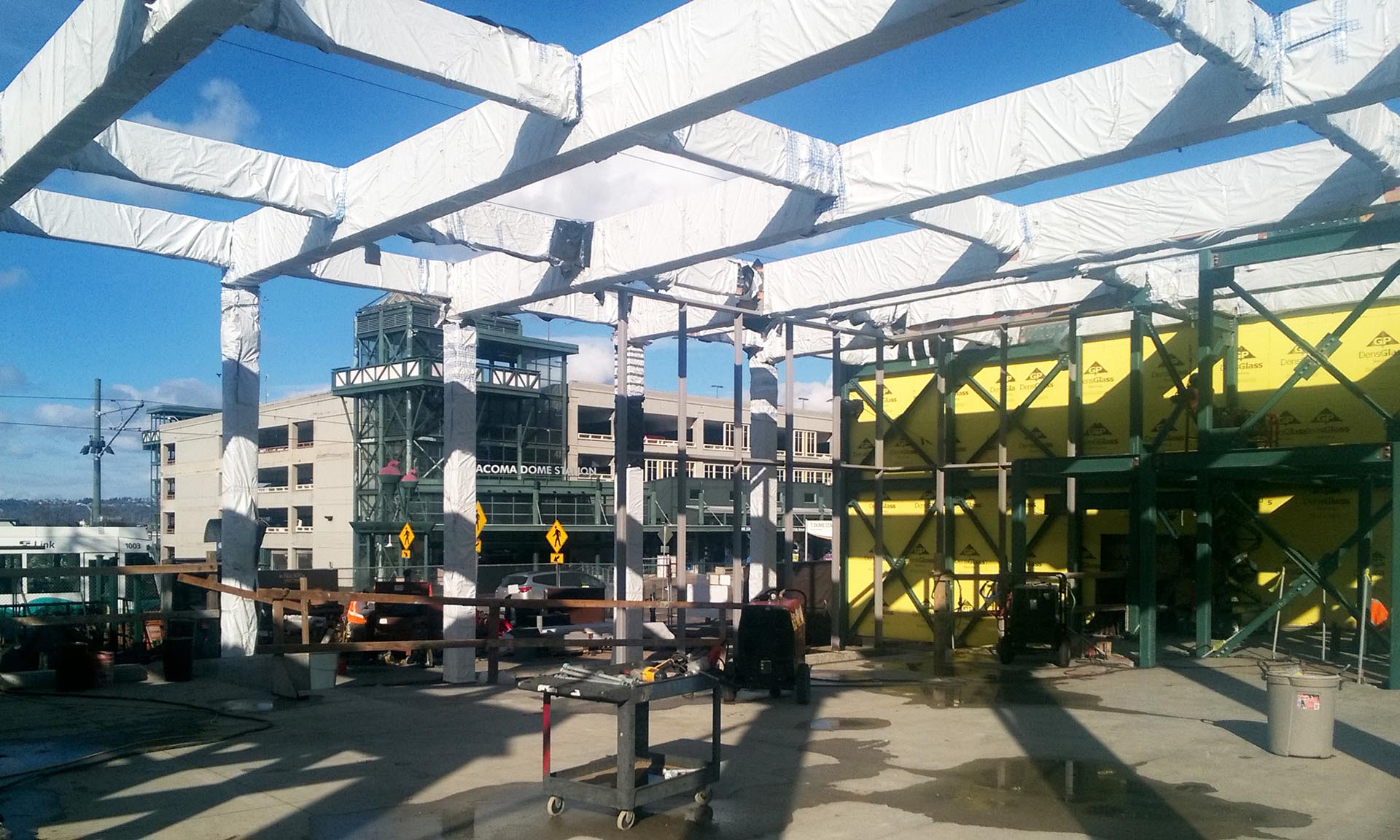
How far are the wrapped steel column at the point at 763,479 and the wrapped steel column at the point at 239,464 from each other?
7.71 metres

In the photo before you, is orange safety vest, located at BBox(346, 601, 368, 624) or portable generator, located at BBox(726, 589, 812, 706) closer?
portable generator, located at BBox(726, 589, 812, 706)

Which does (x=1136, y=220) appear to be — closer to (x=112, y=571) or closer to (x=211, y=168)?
(x=211, y=168)

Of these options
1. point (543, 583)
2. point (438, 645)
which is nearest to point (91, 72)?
point (438, 645)

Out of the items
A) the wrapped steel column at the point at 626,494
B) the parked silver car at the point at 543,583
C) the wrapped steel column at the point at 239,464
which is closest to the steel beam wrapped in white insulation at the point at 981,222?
the wrapped steel column at the point at 626,494

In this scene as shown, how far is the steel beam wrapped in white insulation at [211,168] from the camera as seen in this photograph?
9.73 m

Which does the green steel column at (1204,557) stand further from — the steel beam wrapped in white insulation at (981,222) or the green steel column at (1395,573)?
the steel beam wrapped in white insulation at (981,222)

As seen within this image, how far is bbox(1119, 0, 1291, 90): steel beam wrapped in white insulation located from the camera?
274 inches

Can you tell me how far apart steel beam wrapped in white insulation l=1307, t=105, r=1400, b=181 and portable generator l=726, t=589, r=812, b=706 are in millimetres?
7167

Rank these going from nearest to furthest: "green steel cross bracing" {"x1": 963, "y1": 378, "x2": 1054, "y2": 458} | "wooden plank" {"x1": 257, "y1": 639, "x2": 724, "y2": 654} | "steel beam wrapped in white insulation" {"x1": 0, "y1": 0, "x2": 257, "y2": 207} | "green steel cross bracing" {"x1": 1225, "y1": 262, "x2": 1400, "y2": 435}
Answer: "steel beam wrapped in white insulation" {"x1": 0, "y1": 0, "x2": 257, "y2": 207}, "wooden plank" {"x1": 257, "y1": 639, "x2": 724, "y2": 654}, "green steel cross bracing" {"x1": 1225, "y1": 262, "x2": 1400, "y2": 435}, "green steel cross bracing" {"x1": 963, "y1": 378, "x2": 1054, "y2": 458}

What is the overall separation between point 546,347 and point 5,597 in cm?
2370

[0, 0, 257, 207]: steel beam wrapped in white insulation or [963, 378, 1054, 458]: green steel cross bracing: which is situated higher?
[0, 0, 257, 207]: steel beam wrapped in white insulation

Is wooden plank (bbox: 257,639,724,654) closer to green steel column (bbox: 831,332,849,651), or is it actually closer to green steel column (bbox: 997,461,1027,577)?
green steel column (bbox: 831,332,849,651)

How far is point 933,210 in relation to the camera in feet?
36.4

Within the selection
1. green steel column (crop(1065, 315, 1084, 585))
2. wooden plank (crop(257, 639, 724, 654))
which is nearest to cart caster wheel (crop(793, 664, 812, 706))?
wooden plank (crop(257, 639, 724, 654))
